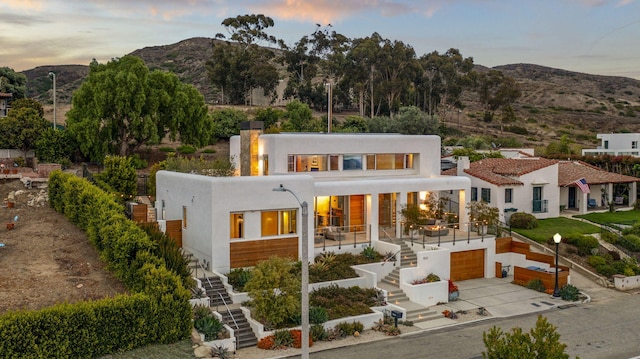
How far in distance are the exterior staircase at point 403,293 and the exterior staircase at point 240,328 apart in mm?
6805

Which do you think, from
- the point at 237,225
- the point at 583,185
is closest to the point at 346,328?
the point at 237,225

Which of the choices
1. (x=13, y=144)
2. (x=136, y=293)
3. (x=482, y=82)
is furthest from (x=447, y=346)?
(x=482, y=82)

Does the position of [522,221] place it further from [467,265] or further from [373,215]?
[373,215]

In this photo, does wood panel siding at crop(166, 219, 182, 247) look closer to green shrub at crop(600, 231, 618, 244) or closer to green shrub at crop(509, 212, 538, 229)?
green shrub at crop(509, 212, 538, 229)

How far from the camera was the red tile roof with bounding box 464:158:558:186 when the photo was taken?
40.0m

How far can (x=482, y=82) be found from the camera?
9706 cm

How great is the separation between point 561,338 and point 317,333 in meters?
9.53

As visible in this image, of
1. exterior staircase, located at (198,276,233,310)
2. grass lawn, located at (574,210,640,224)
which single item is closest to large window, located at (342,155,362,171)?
exterior staircase, located at (198,276,233,310)

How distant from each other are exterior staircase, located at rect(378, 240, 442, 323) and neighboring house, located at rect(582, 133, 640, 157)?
47.9 m

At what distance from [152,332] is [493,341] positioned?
11449 mm

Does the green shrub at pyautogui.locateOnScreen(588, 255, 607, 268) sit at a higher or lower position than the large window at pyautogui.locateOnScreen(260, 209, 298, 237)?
lower

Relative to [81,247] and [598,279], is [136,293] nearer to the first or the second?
[81,247]

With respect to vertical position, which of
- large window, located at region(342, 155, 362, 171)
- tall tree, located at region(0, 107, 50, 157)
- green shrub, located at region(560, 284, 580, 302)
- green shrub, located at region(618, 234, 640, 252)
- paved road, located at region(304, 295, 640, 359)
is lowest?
paved road, located at region(304, 295, 640, 359)

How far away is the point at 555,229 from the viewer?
37750mm
